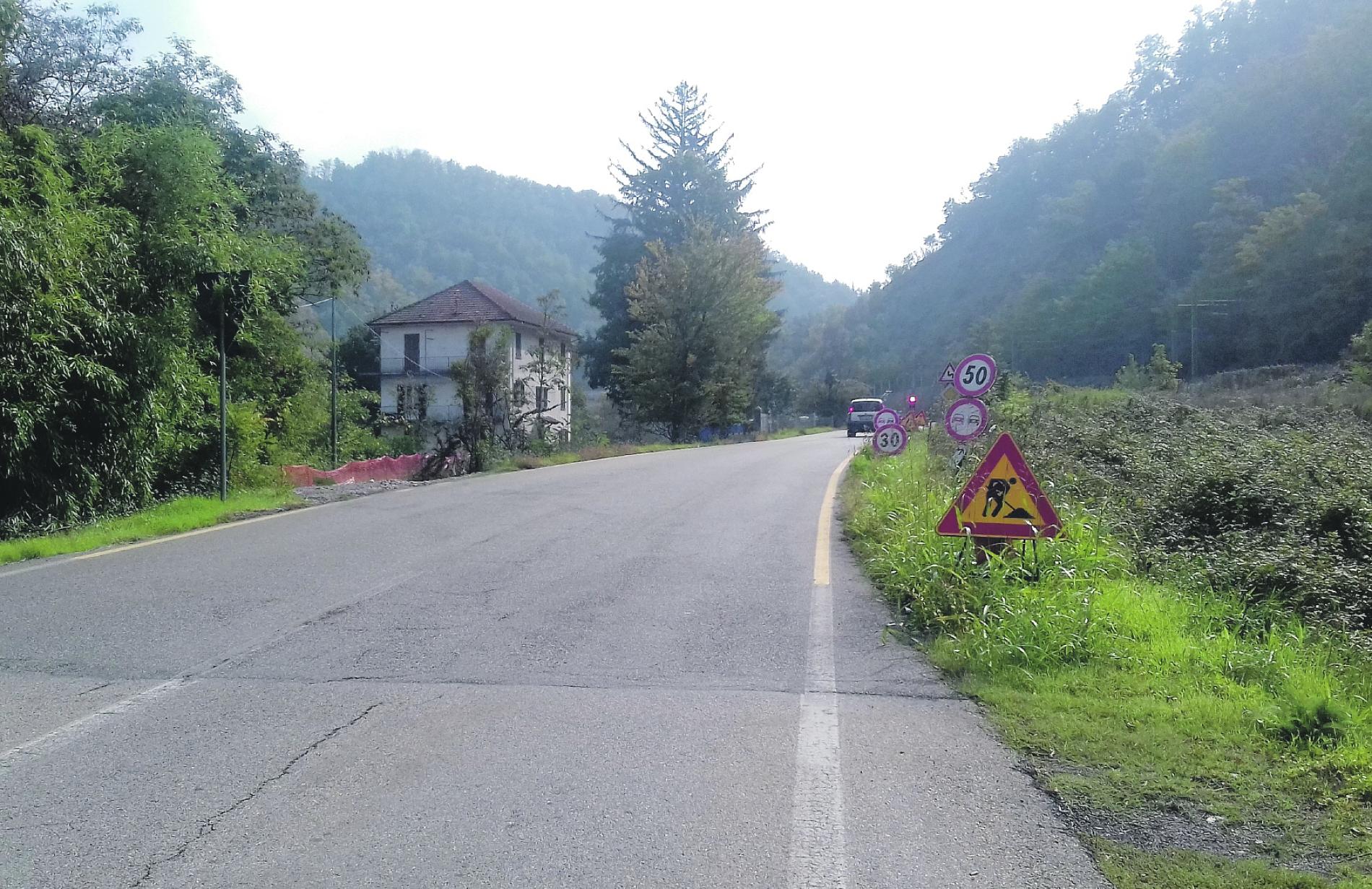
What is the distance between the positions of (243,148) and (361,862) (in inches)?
1143

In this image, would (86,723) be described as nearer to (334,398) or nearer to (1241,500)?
(1241,500)

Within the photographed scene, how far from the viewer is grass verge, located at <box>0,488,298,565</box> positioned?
10031mm

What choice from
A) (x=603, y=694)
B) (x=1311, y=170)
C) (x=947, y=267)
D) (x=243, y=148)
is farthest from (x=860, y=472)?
(x=947, y=267)

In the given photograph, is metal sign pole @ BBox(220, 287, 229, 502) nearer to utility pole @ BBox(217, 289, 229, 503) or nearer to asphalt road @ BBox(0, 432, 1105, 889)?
utility pole @ BBox(217, 289, 229, 503)

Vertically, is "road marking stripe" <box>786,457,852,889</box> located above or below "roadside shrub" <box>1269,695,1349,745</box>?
below

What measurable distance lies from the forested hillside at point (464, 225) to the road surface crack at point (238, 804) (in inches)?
2944

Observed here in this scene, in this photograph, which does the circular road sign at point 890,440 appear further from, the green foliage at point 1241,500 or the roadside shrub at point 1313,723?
the roadside shrub at point 1313,723

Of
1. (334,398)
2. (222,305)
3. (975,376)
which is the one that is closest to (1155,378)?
(334,398)

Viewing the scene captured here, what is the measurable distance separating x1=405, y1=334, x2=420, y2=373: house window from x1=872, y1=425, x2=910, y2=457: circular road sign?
3688 centimetres

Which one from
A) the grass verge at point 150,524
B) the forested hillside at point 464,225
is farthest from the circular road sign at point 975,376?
the forested hillside at point 464,225

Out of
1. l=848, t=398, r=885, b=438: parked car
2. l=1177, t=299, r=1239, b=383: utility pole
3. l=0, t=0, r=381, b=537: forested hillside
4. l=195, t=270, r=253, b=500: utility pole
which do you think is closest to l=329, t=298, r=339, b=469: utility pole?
l=0, t=0, r=381, b=537: forested hillside

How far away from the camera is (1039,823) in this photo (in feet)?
12.7

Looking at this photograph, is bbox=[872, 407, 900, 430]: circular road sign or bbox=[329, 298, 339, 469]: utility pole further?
bbox=[329, 298, 339, 469]: utility pole

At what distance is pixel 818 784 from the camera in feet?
14.0
